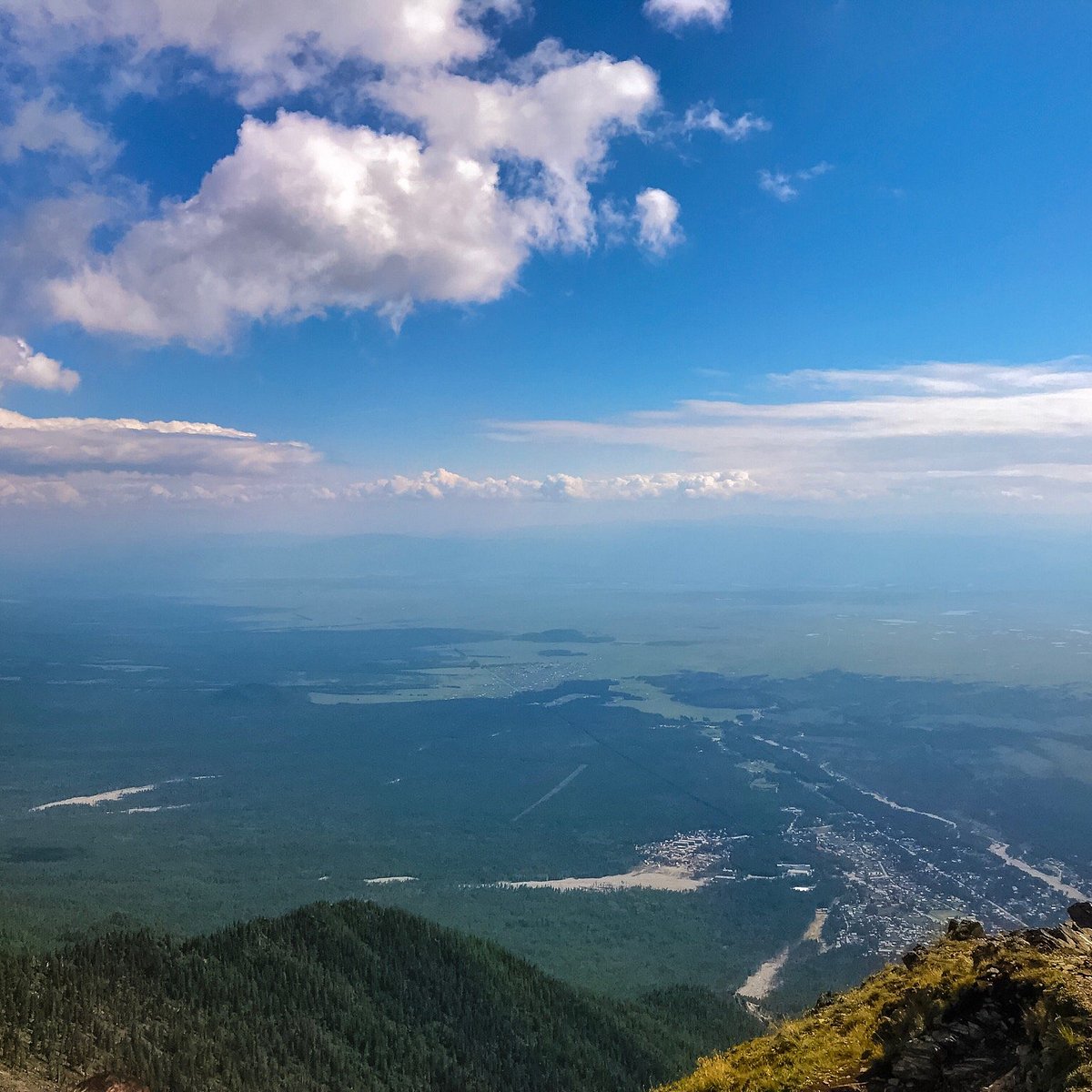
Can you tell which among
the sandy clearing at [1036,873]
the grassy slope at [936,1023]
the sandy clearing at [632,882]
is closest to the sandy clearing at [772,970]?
the sandy clearing at [632,882]

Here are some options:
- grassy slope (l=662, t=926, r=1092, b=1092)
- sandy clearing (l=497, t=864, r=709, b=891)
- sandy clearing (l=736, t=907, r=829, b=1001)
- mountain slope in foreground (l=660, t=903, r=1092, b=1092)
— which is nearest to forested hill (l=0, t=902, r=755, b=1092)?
sandy clearing (l=736, t=907, r=829, b=1001)

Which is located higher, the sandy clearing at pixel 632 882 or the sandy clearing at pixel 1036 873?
the sandy clearing at pixel 1036 873

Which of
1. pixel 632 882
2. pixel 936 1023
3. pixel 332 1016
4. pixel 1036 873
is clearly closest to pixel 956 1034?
pixel 936 1023

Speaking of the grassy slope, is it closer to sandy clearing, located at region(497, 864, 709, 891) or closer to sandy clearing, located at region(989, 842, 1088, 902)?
sandy clearing, located at region(989, 842, 1088, 902)

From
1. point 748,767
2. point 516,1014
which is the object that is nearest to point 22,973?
point 516,1014

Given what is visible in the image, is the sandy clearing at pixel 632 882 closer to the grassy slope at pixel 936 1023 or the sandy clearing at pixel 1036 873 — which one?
the sandy clearing at pixel 1036 873

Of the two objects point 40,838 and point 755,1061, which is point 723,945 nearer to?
point 755,1061
